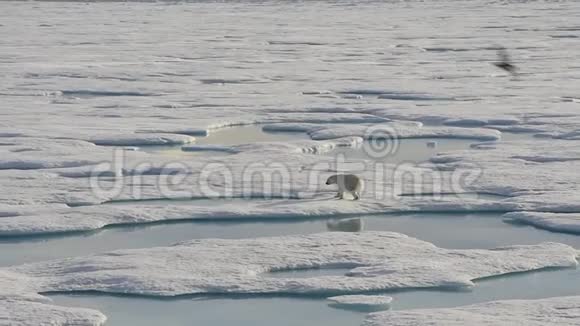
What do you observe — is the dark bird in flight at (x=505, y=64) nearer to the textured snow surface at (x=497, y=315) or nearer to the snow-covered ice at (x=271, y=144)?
the snow-covered ice at (x=271, y=144)

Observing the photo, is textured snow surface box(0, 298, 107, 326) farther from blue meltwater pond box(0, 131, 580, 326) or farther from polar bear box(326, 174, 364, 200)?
polar bear box(326, 174, 364, 200)

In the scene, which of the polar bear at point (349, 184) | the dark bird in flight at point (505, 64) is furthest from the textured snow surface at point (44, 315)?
the dark bird in flight at point (505, 64)

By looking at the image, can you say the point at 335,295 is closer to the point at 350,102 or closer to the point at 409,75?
the point at 350,102

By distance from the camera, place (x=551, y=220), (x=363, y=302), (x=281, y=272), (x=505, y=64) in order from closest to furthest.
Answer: (x=363, y=302)
(x=281, y=272)
(x=551, y=220)
(x=505, y=64)

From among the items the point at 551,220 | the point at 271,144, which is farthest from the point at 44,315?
the point at 271,144

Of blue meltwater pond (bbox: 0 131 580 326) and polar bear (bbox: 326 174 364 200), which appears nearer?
blue meltwater pond (bbox: 0 131 580 326)

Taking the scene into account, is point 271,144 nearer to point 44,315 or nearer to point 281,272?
point 281,272

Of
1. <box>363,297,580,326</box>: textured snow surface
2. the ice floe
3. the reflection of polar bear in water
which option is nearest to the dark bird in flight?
the ice floe
